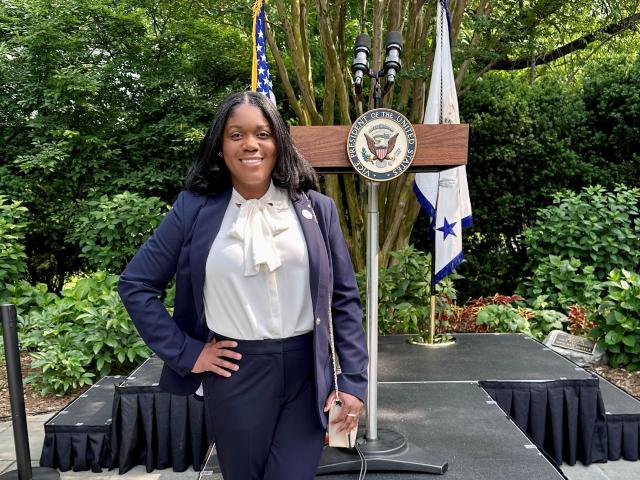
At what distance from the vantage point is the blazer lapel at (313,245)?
61.6 inches

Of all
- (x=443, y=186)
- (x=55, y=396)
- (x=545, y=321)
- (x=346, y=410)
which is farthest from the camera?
(x=545, y=321)

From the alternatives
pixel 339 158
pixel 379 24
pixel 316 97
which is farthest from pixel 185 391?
pixel 316 97

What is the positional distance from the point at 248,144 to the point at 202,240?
0.30m

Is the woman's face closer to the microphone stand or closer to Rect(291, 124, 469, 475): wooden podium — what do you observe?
Rect(291, 124, 469, 475): wooden podium

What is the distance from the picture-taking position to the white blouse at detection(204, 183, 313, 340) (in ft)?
5.01

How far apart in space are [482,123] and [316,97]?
2.09 metres

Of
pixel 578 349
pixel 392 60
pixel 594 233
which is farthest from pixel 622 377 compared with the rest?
pixel 392 60

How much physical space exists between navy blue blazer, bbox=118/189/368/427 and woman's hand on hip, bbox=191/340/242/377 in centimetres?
3

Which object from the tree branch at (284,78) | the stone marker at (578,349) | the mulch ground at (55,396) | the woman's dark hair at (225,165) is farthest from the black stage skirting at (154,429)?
the tree branch at (284,78)

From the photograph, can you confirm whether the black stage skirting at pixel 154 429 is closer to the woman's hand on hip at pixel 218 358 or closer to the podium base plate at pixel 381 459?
the podium base plate at pixel 381 459

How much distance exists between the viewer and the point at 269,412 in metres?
1.55

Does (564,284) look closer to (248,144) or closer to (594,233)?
(594,233)

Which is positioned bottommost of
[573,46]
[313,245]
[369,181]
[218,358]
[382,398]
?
[382,398]

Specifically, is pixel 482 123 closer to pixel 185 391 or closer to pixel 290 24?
pixel 290 24
